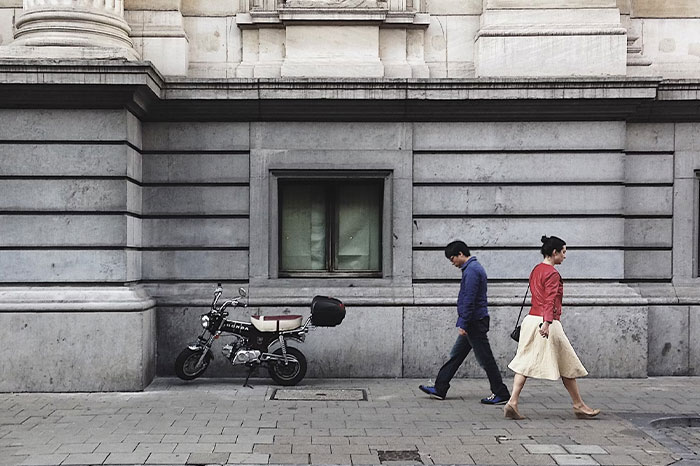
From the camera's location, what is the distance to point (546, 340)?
8766 millimetres

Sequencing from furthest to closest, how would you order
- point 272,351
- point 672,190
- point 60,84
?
point 672,190
point 272,351
point 60,84

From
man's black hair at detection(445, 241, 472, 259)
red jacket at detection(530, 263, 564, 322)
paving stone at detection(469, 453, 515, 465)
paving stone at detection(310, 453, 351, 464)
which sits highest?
man's black hair at detection(445, 241, 472, 259)

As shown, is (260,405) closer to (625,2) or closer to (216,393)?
(216,393)

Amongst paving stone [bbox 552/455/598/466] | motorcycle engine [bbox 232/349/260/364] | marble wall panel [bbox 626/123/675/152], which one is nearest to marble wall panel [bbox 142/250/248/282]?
motorcycle engine [bbox 232/349/260/364]

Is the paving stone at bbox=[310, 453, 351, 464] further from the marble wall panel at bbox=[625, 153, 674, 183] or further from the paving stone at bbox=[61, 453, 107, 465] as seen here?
the marble wall panel at bbox=[625, 153, 674, 183]

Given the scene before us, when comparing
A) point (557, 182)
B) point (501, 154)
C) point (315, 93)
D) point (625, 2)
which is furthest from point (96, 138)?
point (625, 2)

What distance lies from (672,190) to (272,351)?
627 cm

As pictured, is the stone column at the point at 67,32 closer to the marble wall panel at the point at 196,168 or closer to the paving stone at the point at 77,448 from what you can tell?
the marble wall panel at the point at 196,168

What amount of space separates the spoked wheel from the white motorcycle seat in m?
0.85

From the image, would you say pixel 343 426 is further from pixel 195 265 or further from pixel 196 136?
pixel 196 136

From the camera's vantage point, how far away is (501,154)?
1185cm

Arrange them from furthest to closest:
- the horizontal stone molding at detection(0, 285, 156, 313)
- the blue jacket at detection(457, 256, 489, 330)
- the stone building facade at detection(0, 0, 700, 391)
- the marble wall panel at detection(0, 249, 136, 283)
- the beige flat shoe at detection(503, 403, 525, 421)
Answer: the stone building facade at detection(0, 0, 700, 391) < the marble wall panel at detection(0, 249, 136, 283) < the horizontal stone molding at detection(0, 285, 156, 313) < the blue jacket at detection(457, 256, 489, 330) < the beige flat shoe at detection(503, 403, 525, 421)

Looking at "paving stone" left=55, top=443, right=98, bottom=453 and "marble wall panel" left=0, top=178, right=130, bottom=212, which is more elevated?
"marble wall panel" left=0, top=178, right=130, bottom=212

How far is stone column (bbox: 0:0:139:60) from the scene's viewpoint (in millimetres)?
10875
